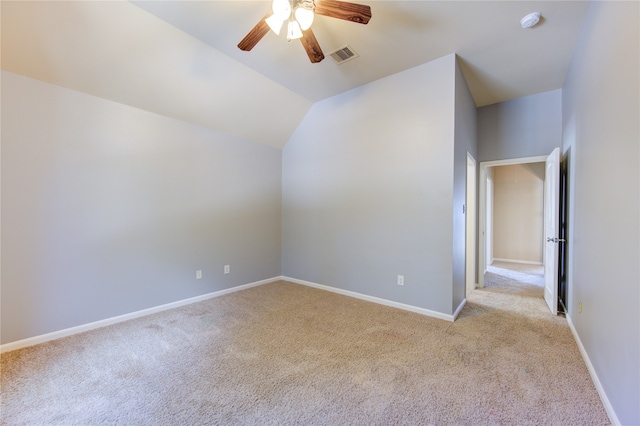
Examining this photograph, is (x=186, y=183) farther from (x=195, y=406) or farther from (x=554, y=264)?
(x=554, y=264)

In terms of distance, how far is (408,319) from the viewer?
296cm

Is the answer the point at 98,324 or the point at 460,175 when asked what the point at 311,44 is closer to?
the point at 460,175

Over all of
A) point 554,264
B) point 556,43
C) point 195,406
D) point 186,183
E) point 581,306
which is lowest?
point 195,406

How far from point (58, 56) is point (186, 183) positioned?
1604 millimetres

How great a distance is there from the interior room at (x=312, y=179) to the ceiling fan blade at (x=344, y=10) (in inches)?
1.9

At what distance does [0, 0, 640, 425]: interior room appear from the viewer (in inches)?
68.6

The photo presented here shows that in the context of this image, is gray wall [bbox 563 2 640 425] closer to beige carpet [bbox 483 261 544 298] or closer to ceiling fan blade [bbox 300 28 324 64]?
beige carpet [bbox 483 261 544 298]

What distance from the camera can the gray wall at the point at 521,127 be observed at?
3.77m

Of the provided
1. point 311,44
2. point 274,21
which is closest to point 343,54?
point 311,44

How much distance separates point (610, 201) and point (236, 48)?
11.2 ft

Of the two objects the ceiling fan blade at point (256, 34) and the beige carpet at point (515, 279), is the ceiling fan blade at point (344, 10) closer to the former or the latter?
the ceiling fan blade at point (256, 34)

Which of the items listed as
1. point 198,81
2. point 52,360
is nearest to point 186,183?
point 198,81

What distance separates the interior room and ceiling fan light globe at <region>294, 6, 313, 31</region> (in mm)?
155

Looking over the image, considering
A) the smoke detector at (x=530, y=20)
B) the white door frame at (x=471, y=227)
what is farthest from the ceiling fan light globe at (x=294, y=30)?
the white door frame at (x=471, y=227)
